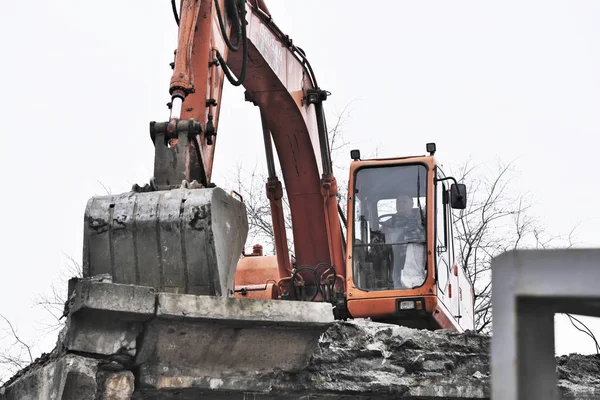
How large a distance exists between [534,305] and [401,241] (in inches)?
297

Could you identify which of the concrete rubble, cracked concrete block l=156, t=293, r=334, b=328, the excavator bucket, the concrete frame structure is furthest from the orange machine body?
the concrete frame structure

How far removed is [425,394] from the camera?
6156 mm

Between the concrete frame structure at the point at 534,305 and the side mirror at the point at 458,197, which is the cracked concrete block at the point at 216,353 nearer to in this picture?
the side mirror at the point at 458,197

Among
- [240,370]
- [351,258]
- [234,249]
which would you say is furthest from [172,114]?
[351,258]

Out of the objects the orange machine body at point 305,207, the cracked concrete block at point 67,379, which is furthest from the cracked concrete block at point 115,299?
the orange machine body at point 305,207

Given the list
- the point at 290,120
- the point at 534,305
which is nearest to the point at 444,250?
the point at 290,120

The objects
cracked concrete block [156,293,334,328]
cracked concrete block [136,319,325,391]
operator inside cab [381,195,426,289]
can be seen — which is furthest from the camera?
operator inside cab [381,195,426,289]

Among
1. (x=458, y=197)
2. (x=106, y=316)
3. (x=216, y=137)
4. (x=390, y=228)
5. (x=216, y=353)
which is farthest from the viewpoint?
(x=390, y=228)

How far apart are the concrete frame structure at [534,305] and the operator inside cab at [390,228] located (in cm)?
741

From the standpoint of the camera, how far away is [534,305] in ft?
4.53

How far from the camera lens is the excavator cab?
342 inches

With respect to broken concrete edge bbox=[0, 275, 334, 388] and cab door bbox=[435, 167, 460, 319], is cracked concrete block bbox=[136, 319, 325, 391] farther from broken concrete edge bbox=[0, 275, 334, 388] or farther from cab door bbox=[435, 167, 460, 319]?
cab door bbox=[435, 167, 460, 319]

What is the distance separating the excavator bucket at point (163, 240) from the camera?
555cm

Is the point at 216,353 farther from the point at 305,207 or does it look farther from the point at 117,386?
the point at 305,207
